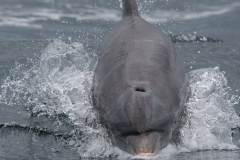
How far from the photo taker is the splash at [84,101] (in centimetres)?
752

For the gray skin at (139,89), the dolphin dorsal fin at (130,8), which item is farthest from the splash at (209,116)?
the dolphin dorsal fin at (130,8)

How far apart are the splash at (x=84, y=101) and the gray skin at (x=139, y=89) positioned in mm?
252

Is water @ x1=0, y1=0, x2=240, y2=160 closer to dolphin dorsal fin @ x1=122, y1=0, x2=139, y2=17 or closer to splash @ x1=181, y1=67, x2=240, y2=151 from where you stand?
splash @ x1=181, y1=67, x2=240, y2=151

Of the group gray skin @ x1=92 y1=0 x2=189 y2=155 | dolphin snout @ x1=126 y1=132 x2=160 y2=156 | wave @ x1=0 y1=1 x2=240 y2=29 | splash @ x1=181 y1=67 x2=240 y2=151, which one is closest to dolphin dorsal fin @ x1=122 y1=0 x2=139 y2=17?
gray skin @ x1=92 y1=0 x2=189 y2=155

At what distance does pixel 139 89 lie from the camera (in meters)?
6.36

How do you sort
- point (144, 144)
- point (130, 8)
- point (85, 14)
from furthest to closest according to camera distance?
1. point (85, 14)
2. point (130, 8)
3. point (144, 144)

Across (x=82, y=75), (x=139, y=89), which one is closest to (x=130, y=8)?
(x=82, y=75)

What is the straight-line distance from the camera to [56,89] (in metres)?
9.71

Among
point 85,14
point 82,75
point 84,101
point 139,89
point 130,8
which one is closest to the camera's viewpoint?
point 139,89

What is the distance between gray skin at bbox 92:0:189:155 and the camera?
6074 millimetres

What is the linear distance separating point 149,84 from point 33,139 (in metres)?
2.37

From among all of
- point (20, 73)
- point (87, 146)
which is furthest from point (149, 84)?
point (20, 73)

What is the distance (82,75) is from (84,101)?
0.94m

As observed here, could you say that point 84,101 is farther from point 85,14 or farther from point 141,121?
point 85,14
